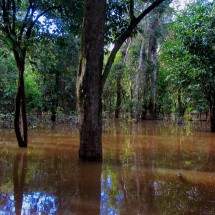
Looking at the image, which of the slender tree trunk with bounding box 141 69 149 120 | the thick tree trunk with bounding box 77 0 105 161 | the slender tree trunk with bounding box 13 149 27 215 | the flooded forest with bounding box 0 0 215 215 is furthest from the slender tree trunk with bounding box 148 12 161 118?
the slender tree trunk with bounding box 13 149 27 215

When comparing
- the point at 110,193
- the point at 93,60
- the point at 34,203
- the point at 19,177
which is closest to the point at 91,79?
the point at 93,60

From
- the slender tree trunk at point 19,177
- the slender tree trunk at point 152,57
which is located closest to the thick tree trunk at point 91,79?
the slender tree trunk at point 19,177

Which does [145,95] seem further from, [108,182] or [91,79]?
[108,182]

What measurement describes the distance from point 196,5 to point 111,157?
423 inches

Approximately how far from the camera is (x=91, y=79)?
738cm

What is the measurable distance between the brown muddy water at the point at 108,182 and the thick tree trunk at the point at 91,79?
593 mm

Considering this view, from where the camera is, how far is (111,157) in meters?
8.18

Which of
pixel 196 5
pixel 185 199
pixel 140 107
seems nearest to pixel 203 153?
pixel 185 199

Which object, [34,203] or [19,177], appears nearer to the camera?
[34,203]

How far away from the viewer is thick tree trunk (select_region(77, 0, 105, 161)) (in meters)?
7.38

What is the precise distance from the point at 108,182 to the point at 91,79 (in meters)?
2.75

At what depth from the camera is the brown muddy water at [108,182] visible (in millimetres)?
4312

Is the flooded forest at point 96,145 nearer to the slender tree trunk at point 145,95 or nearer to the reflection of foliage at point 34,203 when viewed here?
the reflection of foliage at point 34,203

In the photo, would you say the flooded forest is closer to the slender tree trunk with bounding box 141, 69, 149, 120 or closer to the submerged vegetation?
the submerged vegetation
